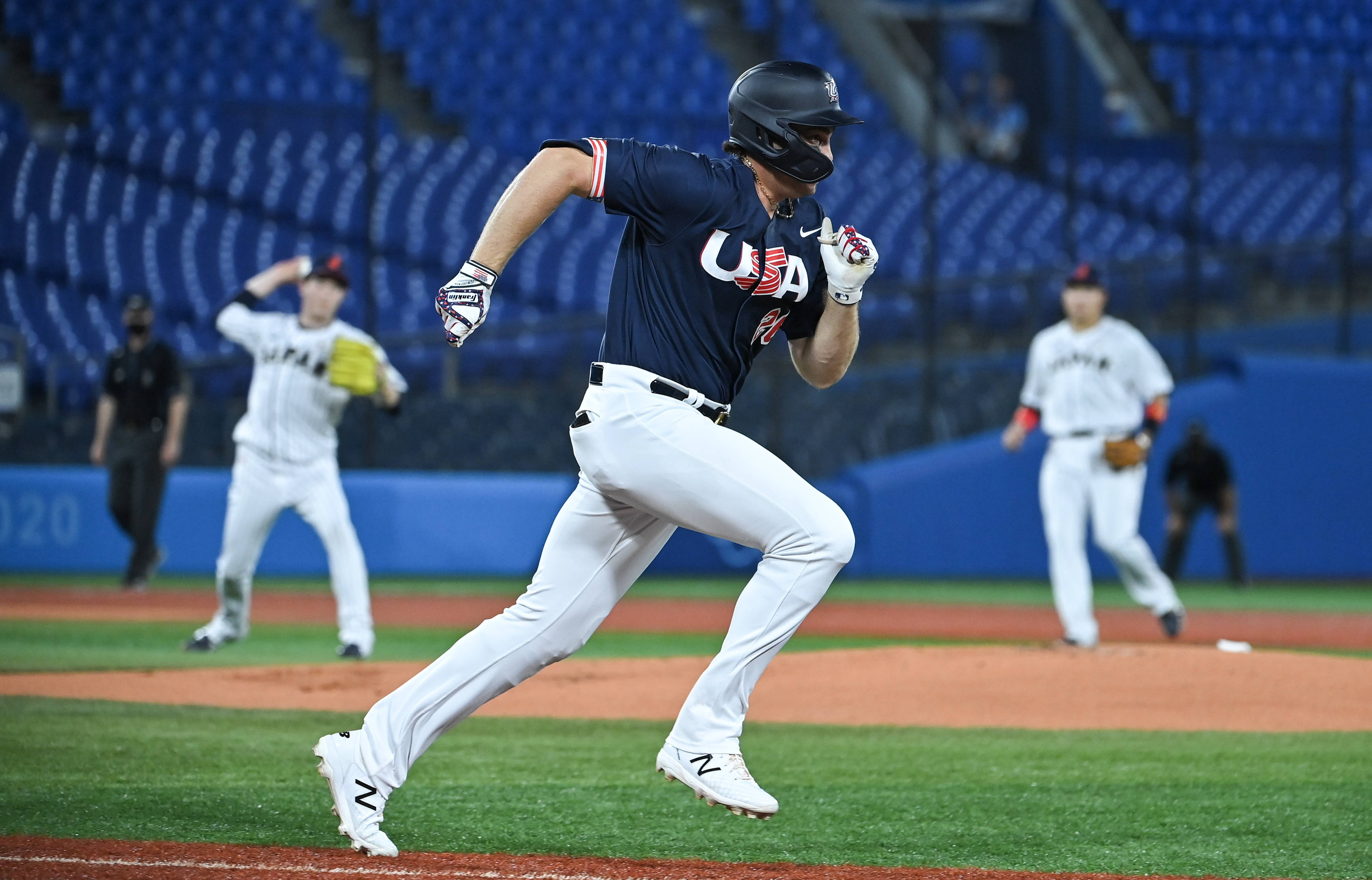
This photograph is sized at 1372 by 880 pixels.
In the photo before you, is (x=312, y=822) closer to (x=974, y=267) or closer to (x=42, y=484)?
(x=42, y=484)

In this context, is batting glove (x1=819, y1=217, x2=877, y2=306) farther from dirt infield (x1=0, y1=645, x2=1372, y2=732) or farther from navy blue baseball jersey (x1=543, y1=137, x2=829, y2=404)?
dirt infield (x1=0, y1=645, x2=1372, y2=732)

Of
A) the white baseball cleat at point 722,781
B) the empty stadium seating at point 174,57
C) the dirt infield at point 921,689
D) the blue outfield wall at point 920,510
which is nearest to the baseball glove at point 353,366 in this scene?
the dirt infield at point 921,689

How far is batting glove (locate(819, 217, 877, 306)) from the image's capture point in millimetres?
4254

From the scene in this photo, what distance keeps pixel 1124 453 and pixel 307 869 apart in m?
6.65

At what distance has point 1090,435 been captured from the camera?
973 centimetres

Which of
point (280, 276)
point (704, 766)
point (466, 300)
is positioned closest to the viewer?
point (466, 300)

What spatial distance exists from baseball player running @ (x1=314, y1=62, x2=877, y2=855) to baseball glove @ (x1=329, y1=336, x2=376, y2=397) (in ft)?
15.4

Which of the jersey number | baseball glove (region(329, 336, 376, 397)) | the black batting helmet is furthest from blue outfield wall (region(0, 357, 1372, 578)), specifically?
the black batting helmet

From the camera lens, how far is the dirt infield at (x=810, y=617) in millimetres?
11492

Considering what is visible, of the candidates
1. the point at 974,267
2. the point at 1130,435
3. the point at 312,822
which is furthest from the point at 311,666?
the point at 974,267

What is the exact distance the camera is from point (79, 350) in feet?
51.8

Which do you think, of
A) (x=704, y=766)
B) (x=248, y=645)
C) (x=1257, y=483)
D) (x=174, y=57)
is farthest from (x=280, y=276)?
(x=1257, y=483)

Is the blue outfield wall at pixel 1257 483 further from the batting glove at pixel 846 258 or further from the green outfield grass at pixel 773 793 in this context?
the batting glove at pixel 846 258

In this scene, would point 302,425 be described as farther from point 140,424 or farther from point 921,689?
point 140,424
